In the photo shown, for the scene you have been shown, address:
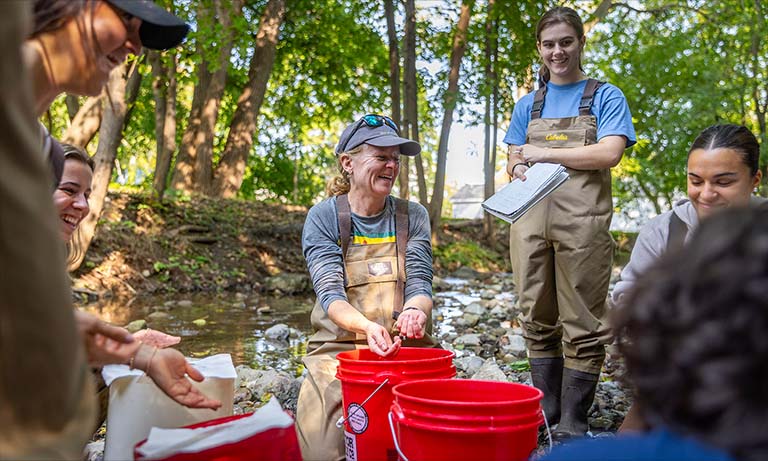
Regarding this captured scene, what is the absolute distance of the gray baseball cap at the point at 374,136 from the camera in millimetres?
3227

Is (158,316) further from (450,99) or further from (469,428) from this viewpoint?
(450,99)

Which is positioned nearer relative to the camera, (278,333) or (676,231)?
(676,231)

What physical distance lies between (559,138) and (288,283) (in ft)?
22.4

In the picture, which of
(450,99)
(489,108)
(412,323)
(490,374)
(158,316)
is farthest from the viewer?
(489,108)

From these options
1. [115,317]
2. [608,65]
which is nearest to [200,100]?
[115,317]

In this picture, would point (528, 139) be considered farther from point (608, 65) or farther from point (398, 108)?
point (608, 65)

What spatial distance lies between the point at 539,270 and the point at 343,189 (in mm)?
1093

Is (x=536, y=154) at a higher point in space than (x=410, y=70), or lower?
lower

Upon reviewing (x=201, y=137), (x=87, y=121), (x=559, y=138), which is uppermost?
(x=201, y=137)

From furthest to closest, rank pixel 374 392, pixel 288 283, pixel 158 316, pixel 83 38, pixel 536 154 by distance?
pixel 288 283 < pixel 158 316 < pixel 536 154 < pixel 374 392 < pixel 83 38

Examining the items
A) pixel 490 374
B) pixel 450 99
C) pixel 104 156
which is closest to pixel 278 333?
pixel 490 374

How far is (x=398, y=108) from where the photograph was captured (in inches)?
501

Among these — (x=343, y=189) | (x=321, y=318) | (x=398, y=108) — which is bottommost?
(x=321, y=318)

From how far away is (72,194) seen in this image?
2662mm
